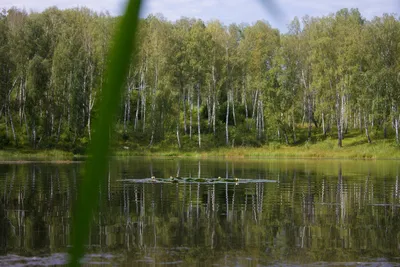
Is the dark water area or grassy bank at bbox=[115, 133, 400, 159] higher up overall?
grassy bank at bbox=[115, 133, 400, 159]

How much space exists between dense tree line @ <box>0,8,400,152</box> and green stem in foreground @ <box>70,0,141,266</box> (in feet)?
154

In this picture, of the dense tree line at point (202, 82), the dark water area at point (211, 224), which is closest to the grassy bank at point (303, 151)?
the dense tree line at point (202, 82)

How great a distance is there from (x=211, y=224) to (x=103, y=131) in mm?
14249

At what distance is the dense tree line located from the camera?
169ft

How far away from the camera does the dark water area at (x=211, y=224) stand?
1089cm

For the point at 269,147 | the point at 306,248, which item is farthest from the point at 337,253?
the point at 269,147

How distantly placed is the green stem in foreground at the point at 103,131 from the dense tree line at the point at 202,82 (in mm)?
46878

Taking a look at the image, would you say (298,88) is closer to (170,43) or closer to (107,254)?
(170,43)

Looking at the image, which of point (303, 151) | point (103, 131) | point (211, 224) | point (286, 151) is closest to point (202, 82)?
point (286, 151)

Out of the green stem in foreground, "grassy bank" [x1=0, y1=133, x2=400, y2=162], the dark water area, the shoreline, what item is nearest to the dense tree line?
"grassy bank" [x1=0, y1=133, x2=400, y2=162]

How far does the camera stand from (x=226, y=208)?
17.4 metres

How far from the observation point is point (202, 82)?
6156cm

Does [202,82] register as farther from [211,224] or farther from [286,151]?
[211,224]

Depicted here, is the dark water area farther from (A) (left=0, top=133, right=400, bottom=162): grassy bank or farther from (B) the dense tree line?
(B) the dense tree line
